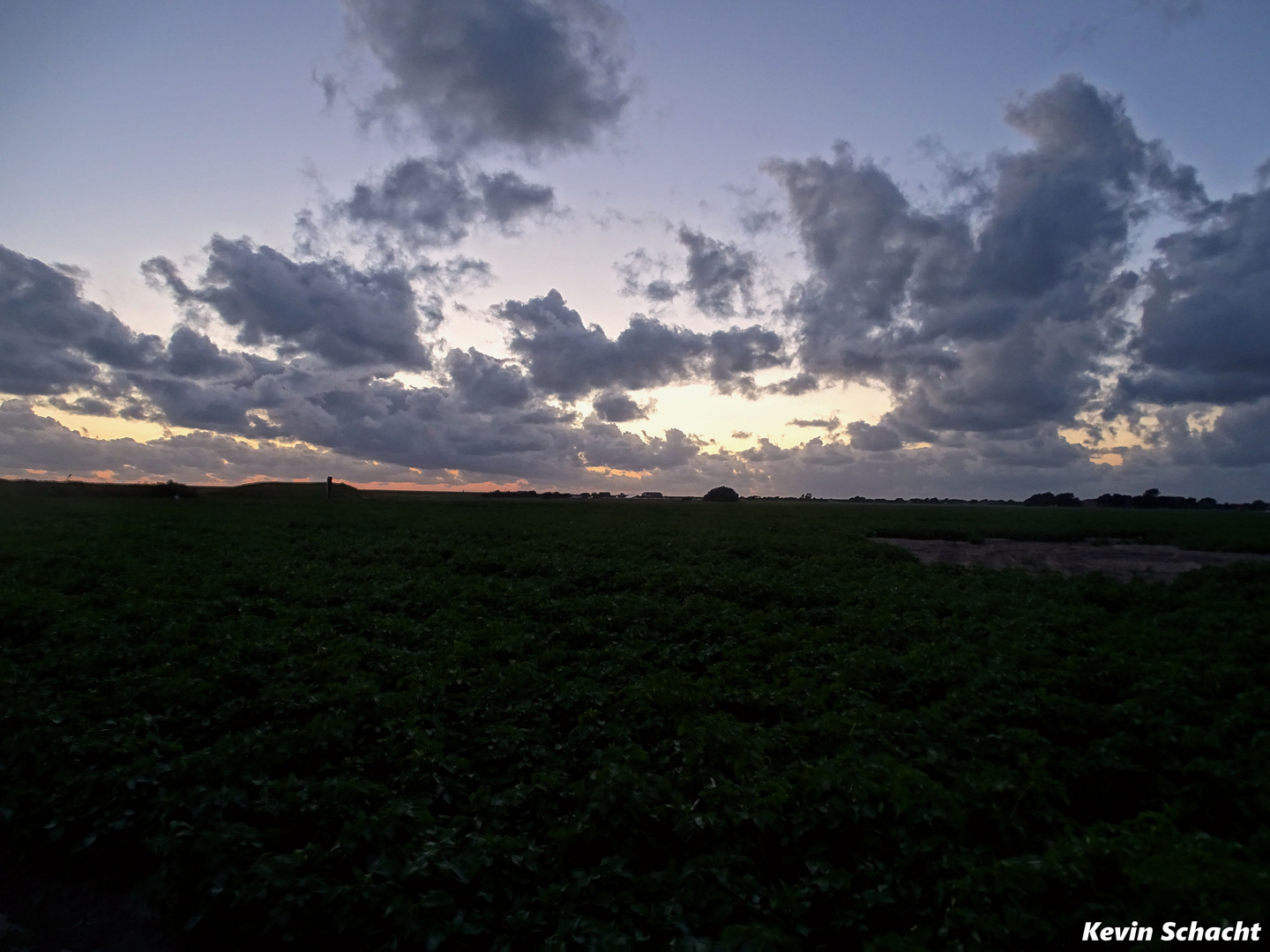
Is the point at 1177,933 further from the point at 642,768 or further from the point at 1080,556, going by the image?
the point at 1080,556

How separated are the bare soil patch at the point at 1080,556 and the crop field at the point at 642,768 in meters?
11.1

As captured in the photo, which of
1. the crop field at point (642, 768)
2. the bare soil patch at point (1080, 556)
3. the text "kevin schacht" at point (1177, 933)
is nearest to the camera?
the text "kevin schacht" at point (1177, 933)

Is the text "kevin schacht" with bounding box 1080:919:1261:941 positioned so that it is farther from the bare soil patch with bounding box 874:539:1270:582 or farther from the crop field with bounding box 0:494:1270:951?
the bare soil patch with bounding box 874:539:1270:582

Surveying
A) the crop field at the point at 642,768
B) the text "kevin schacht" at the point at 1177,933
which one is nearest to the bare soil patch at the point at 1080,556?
the crop field at the point at 642,768

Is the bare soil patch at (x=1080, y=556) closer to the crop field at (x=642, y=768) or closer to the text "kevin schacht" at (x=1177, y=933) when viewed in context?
the crop field at (x=642, y=768)

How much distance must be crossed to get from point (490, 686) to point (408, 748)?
231 centimetres

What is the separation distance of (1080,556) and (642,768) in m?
32.3

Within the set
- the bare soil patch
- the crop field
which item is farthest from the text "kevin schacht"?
the bare soil patch

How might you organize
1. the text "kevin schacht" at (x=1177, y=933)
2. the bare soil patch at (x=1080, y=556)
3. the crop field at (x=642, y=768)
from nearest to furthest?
the text "kevin schacht" at (x=1177, y=933), the crop field at (x=642, y=768), the bare soil patch at (x=1080, y=556)

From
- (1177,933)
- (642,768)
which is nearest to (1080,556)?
(642,768)

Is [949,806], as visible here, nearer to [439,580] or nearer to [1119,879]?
[1119,879]

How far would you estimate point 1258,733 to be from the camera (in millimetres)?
7305

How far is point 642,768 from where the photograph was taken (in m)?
7.75

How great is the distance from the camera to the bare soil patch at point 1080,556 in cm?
2656
